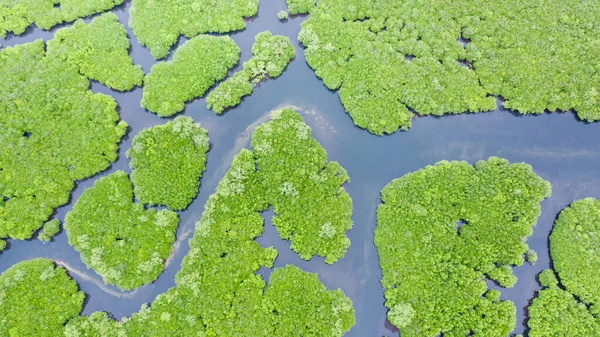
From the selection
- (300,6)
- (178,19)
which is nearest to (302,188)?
(300,6)

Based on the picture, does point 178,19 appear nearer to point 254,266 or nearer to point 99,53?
point 99,53

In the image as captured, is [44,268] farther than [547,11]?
No

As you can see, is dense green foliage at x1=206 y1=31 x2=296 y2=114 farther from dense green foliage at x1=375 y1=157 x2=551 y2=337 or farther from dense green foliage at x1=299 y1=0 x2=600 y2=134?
dense green foliage at x1=375 y1=157 x2=551 y2=337

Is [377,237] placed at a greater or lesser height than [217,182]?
lesser

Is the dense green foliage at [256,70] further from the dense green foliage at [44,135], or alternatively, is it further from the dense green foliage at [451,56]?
the dense green foliage at [44,135]

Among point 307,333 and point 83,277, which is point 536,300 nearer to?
point 307,333

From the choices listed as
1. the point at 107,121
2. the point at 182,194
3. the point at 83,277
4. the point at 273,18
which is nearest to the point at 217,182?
the point at 182,194

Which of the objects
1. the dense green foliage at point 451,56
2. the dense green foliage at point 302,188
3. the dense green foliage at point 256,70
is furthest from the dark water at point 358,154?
the dense green foliage at point 451,56
